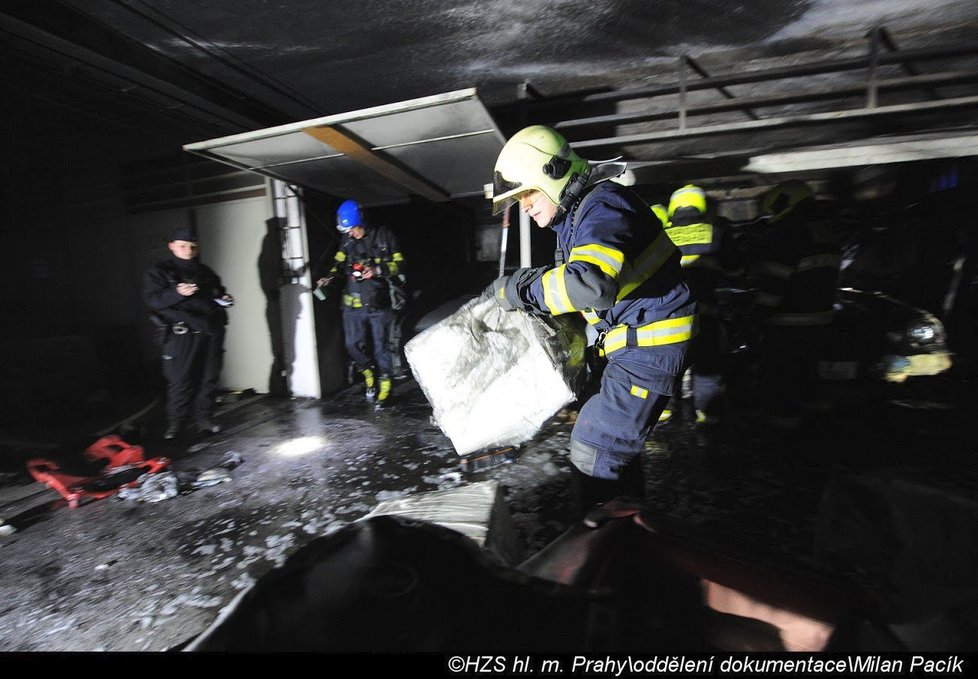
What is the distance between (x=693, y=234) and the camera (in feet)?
12.3

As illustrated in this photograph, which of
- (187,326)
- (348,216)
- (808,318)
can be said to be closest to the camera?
(808,318)

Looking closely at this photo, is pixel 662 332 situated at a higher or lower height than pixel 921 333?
higher

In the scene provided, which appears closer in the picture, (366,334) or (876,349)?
(876,349)

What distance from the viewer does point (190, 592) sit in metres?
2.18

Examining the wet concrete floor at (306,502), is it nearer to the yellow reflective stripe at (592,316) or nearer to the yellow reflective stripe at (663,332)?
the yellow reflective stripe at (663,332)

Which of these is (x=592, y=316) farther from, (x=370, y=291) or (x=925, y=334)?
(x=370, y=291)

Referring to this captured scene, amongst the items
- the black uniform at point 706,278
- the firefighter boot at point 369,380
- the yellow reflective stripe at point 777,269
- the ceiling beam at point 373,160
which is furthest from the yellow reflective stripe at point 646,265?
the firefighter boot at point 369,380

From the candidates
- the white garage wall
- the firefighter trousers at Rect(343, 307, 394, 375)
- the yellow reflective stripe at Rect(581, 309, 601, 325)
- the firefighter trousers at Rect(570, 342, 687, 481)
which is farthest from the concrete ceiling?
the firefighter trousers at Rect(570, 342, 687, 481)

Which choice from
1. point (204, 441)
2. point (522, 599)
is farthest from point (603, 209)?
point (204, 441)

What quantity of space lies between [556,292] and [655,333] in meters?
0.57

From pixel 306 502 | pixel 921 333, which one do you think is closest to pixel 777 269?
pixel 921 333

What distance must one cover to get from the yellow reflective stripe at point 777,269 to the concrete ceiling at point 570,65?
1.01 meters

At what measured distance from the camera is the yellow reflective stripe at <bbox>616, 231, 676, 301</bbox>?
1.94 metres

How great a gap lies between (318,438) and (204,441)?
1.12 metres
